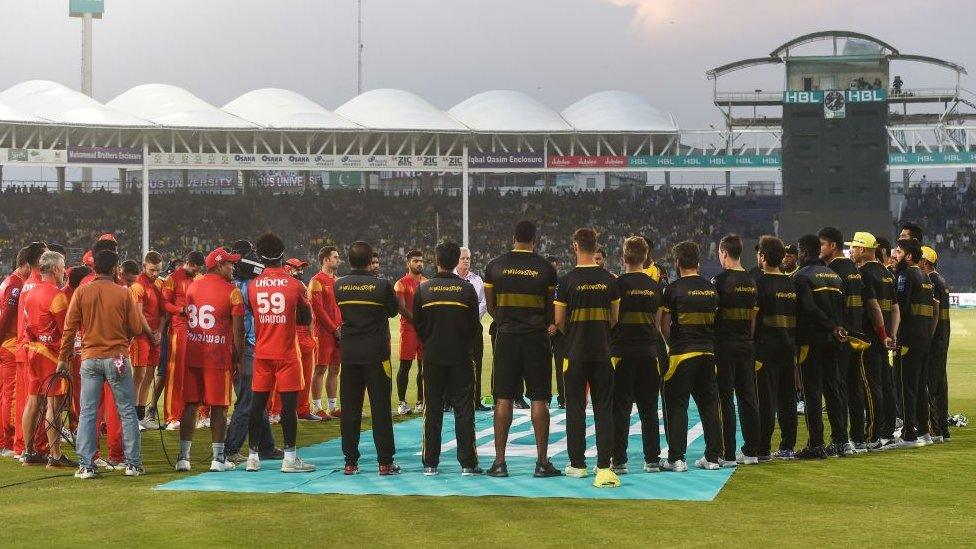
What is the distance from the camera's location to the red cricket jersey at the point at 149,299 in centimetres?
1350

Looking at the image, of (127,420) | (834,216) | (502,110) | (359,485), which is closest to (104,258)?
(127,420)

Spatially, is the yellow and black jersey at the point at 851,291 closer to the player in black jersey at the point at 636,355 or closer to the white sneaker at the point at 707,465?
the white sneaker at the point at 707,465

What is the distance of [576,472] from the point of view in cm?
1028

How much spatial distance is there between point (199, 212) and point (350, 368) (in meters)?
57.9

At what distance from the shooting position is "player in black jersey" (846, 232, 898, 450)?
11.8 m

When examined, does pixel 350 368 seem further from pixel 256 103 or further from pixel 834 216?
pixel 256 103

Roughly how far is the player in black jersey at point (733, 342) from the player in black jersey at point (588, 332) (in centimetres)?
125

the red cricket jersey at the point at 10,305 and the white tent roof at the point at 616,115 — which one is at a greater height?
the white tent roof at the point at 616,115

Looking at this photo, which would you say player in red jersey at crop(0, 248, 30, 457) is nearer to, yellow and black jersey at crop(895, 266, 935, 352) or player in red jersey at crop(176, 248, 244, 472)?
player in red jersey at crop(176, 248, 244, 472)

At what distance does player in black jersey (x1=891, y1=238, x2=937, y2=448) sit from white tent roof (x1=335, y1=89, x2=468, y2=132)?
49.3 m

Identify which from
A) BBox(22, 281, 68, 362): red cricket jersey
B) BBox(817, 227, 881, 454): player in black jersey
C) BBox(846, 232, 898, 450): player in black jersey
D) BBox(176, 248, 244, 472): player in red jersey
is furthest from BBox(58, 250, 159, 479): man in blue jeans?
BBox(846, 232, 898, 450): player in black jersey

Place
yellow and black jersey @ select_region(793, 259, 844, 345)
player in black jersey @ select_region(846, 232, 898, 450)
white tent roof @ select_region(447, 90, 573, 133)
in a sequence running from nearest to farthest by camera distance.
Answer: yellow and black jersey @ select_region(793, 259, 844, 345)
player in black jersey @ select_region(846, 232, 898, 450)
white tent roof @ select_region(447, 90, 573, 133)

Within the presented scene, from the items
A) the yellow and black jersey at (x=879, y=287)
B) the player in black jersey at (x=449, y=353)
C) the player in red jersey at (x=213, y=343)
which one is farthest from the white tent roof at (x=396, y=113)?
the player in black jersey at (x=449, y=353)

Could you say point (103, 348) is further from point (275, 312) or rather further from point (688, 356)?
point (688, 356)
